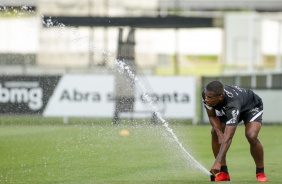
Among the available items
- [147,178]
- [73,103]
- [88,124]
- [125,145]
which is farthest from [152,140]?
[73,103]

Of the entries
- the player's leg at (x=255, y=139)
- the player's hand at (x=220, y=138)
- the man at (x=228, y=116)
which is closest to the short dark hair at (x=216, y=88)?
the man at (x=228, y=116)

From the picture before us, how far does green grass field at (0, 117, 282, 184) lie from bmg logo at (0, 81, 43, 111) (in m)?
2.08

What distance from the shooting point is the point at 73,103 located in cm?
2297

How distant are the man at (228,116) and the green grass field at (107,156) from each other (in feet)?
1.60

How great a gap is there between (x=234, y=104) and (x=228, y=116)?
19 centimetres

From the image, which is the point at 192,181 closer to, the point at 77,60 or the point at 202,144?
the point at 202,144

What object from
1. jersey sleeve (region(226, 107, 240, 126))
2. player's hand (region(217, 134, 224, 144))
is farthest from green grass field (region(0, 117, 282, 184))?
jersey sleeve (region(226, 107, 240, 126))

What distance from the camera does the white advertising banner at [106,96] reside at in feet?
74.7

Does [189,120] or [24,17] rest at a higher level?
[24,17]

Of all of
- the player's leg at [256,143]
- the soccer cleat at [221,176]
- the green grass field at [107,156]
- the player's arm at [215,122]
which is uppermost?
the player's arm at [215,122]

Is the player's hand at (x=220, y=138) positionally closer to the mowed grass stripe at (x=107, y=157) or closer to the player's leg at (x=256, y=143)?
the player's leg at (x=256, y=143)

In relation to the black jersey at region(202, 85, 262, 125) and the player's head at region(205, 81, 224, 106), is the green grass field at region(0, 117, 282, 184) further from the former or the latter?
the player's head at region(205, 81, 224, 106)

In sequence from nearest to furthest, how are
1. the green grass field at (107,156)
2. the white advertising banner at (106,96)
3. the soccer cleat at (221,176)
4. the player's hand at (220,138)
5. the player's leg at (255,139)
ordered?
the player's hand at (220,138) → the player's leg at (255,139) → the soccer cleat at (221,176) → the green grass field at (107,156) → the white advertising banner at (106,96)

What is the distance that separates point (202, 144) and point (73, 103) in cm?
564
